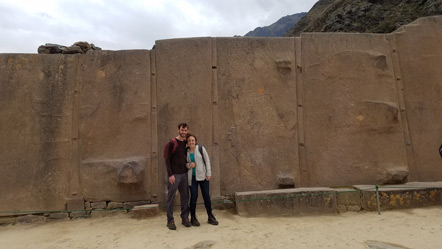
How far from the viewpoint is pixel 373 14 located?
51.8ft

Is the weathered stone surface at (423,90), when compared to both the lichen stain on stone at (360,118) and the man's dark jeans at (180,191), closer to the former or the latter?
the lichen stain on stone at (360,118)

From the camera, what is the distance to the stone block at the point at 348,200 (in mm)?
5121

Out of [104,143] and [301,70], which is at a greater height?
[301,70]

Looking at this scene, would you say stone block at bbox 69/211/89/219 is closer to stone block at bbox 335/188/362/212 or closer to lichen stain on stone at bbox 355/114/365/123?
stone block at bbox 335/188/362/212

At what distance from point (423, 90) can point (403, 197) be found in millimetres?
2501

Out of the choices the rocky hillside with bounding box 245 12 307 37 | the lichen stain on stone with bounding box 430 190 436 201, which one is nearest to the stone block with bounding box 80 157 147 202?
the lichen stain on stone with bounding box 430 190 436 201

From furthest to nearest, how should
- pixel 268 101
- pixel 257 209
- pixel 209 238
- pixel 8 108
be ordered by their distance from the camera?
pixel 268 101 < pixel 8 108 < pixel 257 209 < pixel 209 238

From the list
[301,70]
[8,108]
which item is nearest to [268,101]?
[301,70]

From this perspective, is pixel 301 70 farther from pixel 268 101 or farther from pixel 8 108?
pixel 8 108

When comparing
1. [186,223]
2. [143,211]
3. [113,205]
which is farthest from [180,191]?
[113,205]

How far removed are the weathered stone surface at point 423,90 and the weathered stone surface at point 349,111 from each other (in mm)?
280

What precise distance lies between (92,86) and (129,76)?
30.4 inches

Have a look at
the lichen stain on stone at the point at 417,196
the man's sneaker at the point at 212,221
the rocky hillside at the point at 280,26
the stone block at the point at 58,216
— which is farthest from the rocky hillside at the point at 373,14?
the rocky hillside at the point at 280,26

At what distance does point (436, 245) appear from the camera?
3.62m
